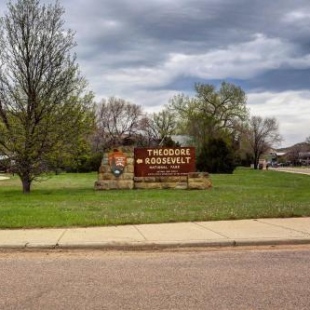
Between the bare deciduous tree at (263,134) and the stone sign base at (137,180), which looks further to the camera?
the bare deciduous tree at (263,134)

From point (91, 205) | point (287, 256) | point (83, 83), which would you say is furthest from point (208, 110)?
point (287, 256)

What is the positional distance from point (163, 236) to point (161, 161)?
1310 centimetres

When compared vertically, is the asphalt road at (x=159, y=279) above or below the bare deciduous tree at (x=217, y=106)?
below

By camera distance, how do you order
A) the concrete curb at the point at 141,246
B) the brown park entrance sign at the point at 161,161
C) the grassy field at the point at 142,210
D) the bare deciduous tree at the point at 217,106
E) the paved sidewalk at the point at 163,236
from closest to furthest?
the concrete curb at the point at 141,246
the paved sidewalk at the point at 163,236
the grassy field at the point at 142,210
the brown park entrance sign at the point at 161,161
the bare deciduous tree at the point at 217,106

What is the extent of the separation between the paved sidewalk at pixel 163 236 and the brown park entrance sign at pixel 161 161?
11.3 meters

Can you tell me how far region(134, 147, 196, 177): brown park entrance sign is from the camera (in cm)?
2292

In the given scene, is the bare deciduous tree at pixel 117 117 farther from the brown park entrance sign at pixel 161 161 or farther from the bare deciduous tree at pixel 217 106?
the brown park entrance sign at pixel 161 161

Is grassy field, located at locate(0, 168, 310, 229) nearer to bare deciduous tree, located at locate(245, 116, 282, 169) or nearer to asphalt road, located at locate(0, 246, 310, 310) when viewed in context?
asphalt road, located at locate(0, 246, 310, 310)

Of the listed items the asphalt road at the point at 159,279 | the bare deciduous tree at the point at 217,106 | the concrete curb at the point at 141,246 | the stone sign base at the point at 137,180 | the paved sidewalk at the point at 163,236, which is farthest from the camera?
the bare deciduous tree at the point at 217,106

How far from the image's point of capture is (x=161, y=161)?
75.3ft

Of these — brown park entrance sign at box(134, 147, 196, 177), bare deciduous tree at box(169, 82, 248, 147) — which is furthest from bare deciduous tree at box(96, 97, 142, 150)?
brown park entrance sign at box(134, 147, 196, 177)

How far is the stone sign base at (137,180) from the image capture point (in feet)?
73.7

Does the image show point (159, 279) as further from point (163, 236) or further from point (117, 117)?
point (117, 117)

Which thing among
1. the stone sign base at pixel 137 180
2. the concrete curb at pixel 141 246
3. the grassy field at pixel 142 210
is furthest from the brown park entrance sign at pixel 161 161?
the concrete curb at pixel 141 246
